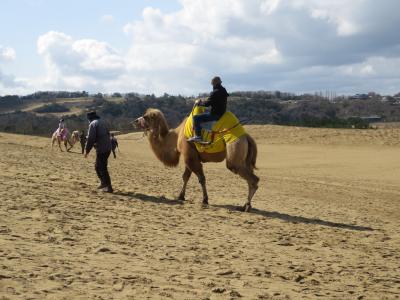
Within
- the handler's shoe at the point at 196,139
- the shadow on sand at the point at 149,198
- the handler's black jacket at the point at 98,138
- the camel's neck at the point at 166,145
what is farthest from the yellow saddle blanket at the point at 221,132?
the handler's black jacket at the point at 98,138

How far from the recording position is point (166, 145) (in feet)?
42.4

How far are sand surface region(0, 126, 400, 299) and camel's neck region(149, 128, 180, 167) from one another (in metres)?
0.85

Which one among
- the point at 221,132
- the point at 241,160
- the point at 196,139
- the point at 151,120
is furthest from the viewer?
the point at 151,120

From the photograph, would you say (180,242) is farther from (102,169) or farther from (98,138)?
(98,138)

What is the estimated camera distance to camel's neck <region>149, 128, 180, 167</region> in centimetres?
1288

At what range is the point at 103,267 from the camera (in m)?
6.07

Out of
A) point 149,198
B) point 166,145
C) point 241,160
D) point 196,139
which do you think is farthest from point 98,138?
point 241,160

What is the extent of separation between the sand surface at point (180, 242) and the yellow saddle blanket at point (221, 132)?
1.23m

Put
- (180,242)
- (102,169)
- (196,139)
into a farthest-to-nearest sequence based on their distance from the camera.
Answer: (102,169) → (196,139) → (180,242)

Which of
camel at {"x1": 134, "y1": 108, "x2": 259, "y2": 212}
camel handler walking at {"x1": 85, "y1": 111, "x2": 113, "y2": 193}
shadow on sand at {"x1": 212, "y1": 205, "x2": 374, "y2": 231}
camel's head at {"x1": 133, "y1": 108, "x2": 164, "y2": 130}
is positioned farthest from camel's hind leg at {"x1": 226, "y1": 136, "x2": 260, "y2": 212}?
camel handler walking at {"x1": 85, "y1": 111, "x2": 113, "y2": 193}

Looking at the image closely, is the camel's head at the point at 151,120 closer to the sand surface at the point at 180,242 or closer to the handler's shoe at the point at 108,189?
the sand surface at the point at 180,242

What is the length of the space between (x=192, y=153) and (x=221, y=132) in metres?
0.96

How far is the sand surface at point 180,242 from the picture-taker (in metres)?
5.68

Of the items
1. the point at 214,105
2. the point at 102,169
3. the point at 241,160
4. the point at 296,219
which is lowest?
the point at 296,219
